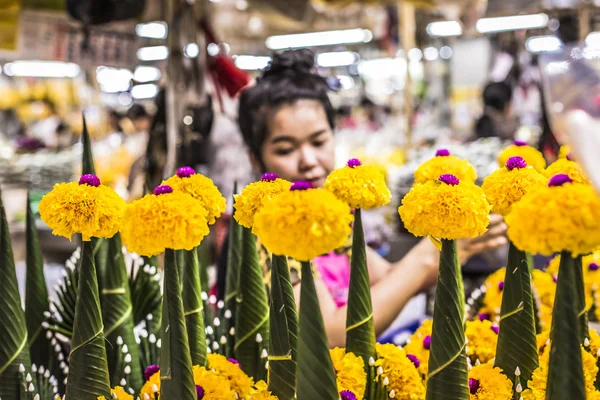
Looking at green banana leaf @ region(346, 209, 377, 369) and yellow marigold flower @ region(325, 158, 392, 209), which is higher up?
yellow marigold flower @ region(325, 158, 392, 209)

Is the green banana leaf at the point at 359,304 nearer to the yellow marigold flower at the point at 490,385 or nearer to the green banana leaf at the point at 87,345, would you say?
the yellow marigold flower at the point at 490,385

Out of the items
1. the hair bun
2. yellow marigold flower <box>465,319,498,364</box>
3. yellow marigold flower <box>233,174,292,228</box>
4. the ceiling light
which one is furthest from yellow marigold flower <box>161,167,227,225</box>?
the ceiling light

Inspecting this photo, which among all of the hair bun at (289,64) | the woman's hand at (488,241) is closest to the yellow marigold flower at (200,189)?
the woman's hand at (488,241)

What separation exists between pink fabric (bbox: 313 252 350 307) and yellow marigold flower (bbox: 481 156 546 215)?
2.72 ft

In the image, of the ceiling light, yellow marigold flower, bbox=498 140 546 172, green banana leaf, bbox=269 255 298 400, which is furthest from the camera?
the ceiling light

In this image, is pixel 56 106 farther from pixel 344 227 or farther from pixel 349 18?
pixel 344 227

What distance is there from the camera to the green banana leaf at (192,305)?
2.80 ft

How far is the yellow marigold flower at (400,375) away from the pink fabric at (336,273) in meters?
0.71

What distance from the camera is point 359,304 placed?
0.84 metres

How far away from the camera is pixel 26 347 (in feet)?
3.04

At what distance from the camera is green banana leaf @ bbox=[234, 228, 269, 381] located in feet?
3.16

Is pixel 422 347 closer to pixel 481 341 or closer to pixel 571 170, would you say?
pixel 481 341

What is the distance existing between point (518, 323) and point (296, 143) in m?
0.93

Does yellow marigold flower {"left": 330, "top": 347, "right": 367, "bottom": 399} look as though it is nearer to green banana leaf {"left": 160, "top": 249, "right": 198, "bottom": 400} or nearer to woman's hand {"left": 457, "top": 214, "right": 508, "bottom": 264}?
green banana leaf {"left": 160, "top": 249, "right": 198, "bottom": 400}
